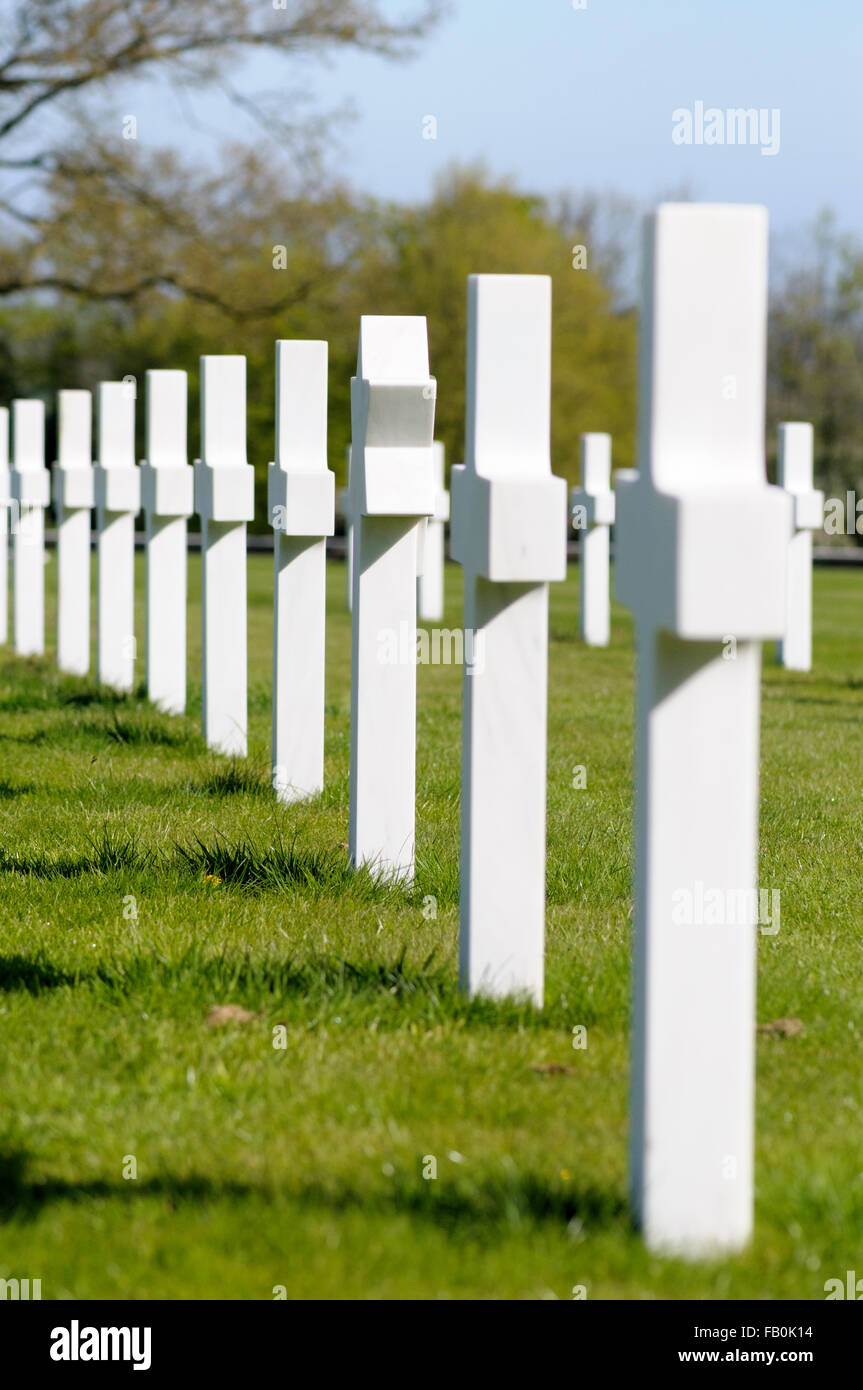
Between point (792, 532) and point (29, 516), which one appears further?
point (792, 532)

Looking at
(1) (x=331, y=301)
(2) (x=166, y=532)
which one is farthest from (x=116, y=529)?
(1) (x=331, y=301)

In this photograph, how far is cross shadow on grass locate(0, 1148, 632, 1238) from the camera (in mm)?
2656

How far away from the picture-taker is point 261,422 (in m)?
44.3

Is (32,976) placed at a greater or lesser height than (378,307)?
lesser

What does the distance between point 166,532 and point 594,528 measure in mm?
6366

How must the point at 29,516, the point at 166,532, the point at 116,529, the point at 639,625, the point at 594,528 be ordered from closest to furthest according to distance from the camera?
the point at 639,625, the point at 166,532, the point at 116,529, the point at 29,516, the point at 594,528

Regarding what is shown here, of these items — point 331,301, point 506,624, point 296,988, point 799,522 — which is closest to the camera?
point 506,624

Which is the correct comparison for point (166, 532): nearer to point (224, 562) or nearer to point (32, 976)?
point (224, 562)

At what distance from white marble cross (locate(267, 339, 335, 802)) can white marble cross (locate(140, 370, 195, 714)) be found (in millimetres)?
2150

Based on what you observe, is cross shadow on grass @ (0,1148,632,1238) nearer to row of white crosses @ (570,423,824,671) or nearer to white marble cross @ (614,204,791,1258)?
white marble cross @ (614,204,791,1258)

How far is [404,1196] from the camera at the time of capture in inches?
108

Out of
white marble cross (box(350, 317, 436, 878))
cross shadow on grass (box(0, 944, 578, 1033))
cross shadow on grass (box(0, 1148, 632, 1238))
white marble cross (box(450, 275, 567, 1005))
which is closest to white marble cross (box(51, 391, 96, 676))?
white marble cross (box(350, 317, 436, 878))
